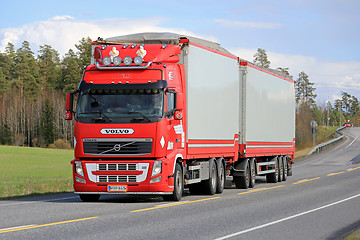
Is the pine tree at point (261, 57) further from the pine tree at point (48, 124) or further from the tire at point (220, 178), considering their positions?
the tire at point (220, 178)

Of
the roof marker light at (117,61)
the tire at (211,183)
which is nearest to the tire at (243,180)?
the tire at (211,183)

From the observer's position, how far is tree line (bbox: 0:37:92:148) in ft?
421

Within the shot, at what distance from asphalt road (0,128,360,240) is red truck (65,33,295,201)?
2.34 feet

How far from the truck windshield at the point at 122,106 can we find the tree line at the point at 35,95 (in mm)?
106812

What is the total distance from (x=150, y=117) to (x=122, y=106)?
0.75 m

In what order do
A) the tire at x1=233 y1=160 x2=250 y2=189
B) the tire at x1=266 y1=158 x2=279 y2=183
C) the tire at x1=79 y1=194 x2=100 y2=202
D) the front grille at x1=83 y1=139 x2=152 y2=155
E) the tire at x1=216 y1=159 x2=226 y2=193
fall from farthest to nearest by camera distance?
1. the tire at x1=266 y1=158 x2=279 y2=183
2. the tire at x1=233 y1=160 x2=250 y2=189
3. the tire at x1=216 y1=159 x2=226 y2=193
4. the tire at x1=79 y1=194 x2=100 y2=202
5. the front grille at x1=83 y1=139 x2=152 y2=155

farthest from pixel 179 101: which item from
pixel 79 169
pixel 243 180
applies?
pixel 243 180

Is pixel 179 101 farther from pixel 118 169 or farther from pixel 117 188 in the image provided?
pixel 117 188

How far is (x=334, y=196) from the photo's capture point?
65.6ft

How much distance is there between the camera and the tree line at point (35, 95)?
12825cm

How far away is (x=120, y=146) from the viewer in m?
15.8

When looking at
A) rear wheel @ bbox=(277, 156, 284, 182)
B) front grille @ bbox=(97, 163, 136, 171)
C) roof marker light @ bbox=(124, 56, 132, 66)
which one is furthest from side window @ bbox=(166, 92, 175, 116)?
rear wheel @ bbox=(277, 156, 284, 182)

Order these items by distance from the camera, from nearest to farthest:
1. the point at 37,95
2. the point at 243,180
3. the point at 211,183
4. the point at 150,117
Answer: the point at 150,117, the point at 211,183, the point at 243,180, the point at 37,95

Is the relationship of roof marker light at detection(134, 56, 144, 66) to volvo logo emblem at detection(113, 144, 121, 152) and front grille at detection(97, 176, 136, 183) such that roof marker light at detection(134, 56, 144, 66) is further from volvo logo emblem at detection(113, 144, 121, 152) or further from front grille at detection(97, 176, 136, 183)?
front grille at detection(97, 176, 136, 183)
